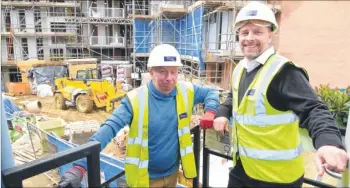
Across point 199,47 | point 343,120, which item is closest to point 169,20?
point 199,47

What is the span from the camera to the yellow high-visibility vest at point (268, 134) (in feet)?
4.34

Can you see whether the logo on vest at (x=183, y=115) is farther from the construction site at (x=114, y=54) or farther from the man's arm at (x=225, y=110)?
the construction site at (x=114, y=54)

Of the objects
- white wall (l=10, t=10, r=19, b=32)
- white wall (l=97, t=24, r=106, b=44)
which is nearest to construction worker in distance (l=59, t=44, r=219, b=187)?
white wall (l=97, t=24, r=106, b=44)

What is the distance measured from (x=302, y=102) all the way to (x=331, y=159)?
0.36 m

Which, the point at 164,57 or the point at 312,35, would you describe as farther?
the point at 312,35

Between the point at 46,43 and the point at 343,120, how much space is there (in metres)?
22.0

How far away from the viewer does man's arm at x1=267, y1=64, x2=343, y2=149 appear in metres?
1.03

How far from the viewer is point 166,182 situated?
1.79 metres

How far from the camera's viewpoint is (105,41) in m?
21.6

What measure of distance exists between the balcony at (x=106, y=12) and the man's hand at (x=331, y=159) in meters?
21.7

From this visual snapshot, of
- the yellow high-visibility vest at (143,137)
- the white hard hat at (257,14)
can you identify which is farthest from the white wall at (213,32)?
the white hard hat at (257,14)

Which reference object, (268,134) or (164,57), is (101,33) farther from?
(268,134)

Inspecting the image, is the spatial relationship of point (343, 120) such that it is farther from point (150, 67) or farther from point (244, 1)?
point (244, 1)

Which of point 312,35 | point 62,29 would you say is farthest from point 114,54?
point 312,35
